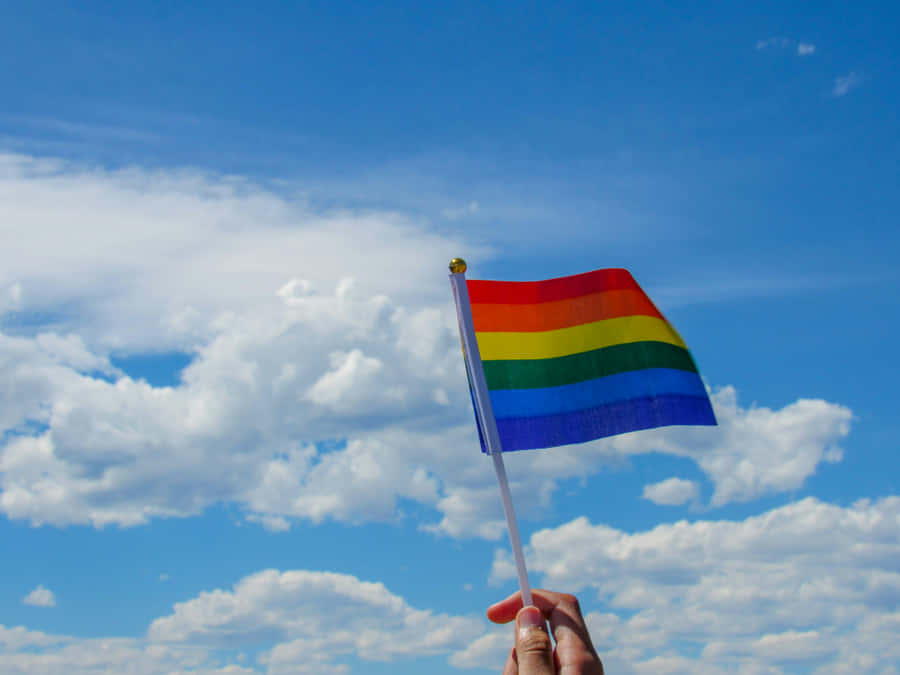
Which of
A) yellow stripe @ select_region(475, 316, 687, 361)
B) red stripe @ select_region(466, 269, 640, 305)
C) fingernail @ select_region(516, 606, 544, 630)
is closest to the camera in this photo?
fingernail @ select_region(516, 606, 544, 630)

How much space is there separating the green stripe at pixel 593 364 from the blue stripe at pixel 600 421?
22.2 inches

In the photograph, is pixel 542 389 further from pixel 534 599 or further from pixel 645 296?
pixel 534 599

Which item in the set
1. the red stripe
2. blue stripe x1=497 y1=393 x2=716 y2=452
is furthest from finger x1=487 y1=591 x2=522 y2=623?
the red stripe

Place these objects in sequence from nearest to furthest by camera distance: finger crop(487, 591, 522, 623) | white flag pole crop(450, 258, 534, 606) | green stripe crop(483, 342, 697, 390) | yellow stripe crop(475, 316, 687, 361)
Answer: finger crop(487, 591, 522, 623) < white flag pole crop(450, 258, 534, 606) < green stripe crop(483, 342, 697, 390) < yellow stripe crop(475, 316, 687, 361)

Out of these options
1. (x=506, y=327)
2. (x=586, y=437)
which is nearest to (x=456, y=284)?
(x=506, y=327)

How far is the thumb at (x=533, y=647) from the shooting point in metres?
9.74

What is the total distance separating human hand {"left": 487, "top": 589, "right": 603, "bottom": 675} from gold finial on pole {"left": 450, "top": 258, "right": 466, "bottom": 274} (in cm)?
477

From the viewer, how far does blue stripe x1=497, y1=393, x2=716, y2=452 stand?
13547 millimetres

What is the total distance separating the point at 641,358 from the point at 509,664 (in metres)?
6.06

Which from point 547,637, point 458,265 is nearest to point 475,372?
point 458,265

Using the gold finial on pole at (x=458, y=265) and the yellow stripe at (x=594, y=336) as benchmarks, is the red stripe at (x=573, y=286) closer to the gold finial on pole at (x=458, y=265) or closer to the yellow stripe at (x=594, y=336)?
the yellow stripe at (x=594, y=336)

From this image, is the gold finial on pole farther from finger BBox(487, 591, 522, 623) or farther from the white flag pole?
finger BBox(487, 591, 522, 623)

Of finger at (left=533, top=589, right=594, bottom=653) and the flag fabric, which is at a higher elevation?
the flag fabric

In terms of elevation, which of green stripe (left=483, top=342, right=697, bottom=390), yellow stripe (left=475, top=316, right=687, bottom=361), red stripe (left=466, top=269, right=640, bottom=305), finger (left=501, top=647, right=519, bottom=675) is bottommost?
finger (left=501, top=647, right=519, bottom=675)
